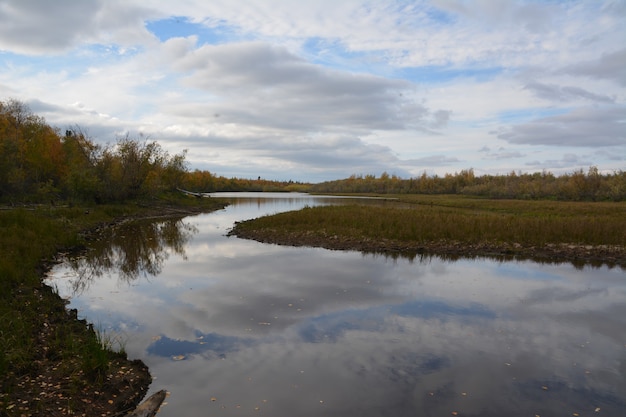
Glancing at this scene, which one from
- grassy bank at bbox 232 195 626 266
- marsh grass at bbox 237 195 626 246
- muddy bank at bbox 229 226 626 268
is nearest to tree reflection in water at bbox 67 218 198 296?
grassy bank at bbox 232 195 626 266

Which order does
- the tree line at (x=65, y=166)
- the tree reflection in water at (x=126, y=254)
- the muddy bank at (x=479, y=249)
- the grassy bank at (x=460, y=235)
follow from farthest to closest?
the tree line at (x=65, y=166) → the grassy bank at (x=460, y=235) → the muddy bank at (x=479, y=249) → the tree reflection in water at (x=126, y=254)

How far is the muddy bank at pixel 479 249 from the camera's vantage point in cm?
2375

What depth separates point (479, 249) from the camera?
25.7 m

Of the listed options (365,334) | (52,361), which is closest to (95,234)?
(52,361)

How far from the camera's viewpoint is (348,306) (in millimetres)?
13805

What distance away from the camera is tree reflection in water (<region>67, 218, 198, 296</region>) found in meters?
18.2

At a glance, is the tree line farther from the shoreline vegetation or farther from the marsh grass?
the marsh grass

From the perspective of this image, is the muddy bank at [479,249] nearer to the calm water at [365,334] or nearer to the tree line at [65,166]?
the calm water at [365,334]

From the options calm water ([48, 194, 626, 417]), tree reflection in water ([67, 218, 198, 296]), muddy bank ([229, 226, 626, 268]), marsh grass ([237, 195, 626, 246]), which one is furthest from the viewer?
marsh grass ([237, 195, 626, 246])

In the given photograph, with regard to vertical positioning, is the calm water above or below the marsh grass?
below

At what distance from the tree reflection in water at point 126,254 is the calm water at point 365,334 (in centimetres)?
23

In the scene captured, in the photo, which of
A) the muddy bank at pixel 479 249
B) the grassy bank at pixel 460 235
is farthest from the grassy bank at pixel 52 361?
the grassy bank at pixel 460 235

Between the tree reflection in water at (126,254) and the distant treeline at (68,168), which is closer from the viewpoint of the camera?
the tree reflection in water at (126,254)

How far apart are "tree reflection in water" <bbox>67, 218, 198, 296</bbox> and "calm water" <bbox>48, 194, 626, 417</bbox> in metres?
0.23
